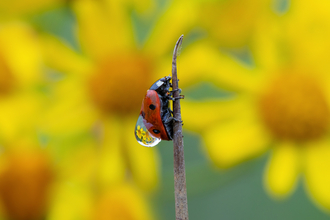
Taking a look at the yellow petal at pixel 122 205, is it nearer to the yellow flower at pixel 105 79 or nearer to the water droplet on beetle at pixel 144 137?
the yellow flower at pixel 105 79

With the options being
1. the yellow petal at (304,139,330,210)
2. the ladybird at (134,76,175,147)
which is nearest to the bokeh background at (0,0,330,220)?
the yellow petal at (304,139,330,210)

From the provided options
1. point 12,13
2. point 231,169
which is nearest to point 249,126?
point 231,169

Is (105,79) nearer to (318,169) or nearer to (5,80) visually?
(5,80)

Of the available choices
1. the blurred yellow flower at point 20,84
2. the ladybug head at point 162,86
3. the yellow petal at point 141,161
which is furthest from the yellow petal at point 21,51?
the ladybug head at point 162,86

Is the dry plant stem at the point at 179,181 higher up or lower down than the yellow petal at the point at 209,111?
lower down

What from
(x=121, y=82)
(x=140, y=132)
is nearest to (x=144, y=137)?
(x=140, y=132)

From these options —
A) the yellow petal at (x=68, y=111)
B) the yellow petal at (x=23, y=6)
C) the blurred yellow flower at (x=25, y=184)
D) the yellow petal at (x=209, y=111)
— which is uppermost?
the yellow petal at (x=23, y=6)

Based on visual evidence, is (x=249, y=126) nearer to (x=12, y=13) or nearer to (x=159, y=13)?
(x=159, y=13)

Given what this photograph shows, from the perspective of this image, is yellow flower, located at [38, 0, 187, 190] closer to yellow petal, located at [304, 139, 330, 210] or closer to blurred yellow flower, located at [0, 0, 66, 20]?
blurred yellow flower, located at [0, 0, 66, 20]
